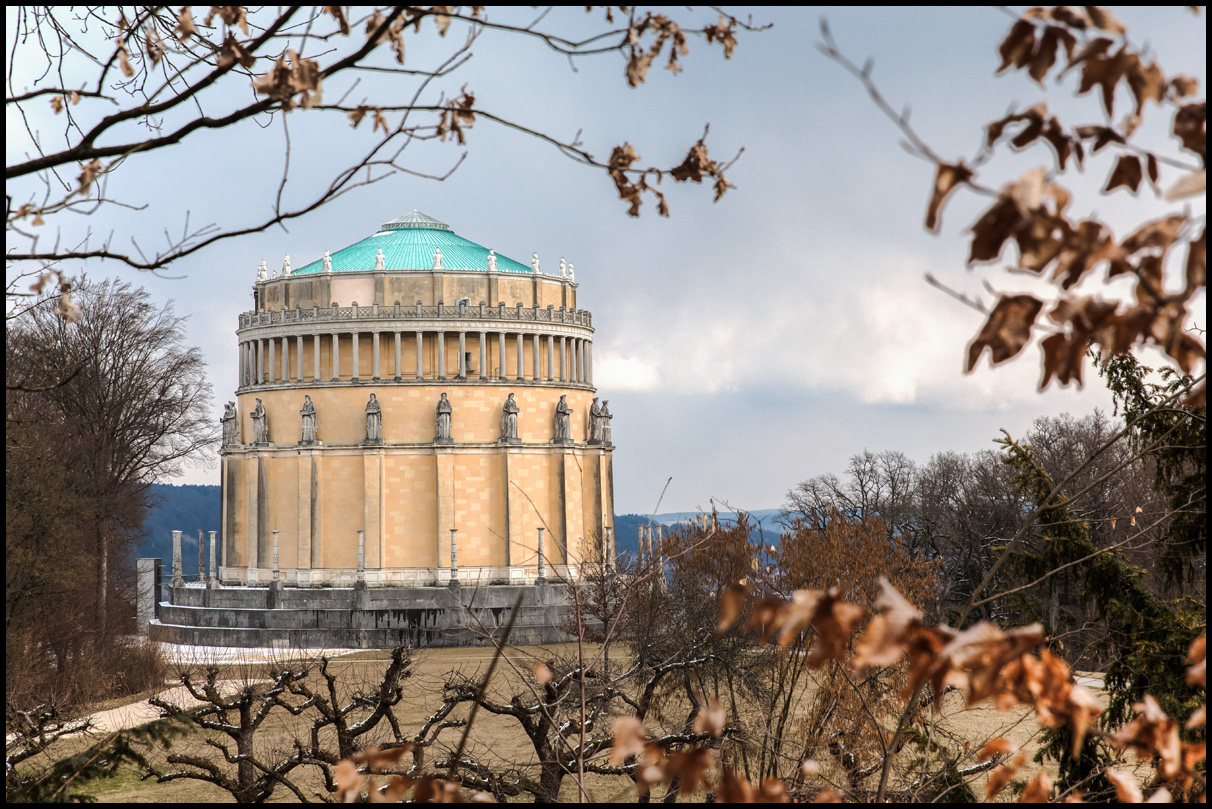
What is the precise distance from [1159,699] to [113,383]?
137ft

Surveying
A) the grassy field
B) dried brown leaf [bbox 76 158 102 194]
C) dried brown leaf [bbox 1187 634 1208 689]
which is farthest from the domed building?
dried brown leaf [bbox 1187 634 1208 689]

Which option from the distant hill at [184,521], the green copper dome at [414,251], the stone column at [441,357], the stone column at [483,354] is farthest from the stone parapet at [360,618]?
the distant hill at [184,521]

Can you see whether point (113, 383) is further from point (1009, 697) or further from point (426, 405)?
point (1009, 697)

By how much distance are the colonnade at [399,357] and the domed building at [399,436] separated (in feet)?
0.34

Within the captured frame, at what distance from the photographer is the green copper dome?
175ft

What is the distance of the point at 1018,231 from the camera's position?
2801 mm

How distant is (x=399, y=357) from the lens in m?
51.2

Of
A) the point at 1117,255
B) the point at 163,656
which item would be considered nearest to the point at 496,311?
the point at 163,656

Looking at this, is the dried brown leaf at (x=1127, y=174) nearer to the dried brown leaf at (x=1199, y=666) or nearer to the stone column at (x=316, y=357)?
the dried brown leaf at (x=1199, y=666)

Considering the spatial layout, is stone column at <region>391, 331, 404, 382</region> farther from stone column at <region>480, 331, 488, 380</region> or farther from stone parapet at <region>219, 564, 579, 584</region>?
stone parapet at <region>219, 564, 579, 584</region>

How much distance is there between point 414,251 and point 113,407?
1636cm

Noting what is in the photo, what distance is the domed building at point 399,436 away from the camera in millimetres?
50219

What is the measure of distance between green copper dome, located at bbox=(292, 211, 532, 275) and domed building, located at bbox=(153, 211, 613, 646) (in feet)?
1.08

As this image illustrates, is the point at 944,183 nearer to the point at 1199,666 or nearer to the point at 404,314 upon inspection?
the point at 1199,666
